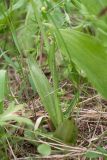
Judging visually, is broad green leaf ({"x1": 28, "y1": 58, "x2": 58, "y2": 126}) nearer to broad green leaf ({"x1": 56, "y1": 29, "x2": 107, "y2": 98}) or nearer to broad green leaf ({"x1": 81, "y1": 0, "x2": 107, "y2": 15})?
broad green leaf ({"x1": 56, "y1": 29, "x2": 107, "y2": 98})

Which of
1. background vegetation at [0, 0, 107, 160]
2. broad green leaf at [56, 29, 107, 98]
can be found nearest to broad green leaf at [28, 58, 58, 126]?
background vegetation at [0, 0, 107, 160]

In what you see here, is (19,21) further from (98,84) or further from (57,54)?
(98,84)

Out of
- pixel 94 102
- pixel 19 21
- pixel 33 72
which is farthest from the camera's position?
pixel 19 21

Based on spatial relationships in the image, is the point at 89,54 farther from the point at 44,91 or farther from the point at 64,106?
the point at 64,106

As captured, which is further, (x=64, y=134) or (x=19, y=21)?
(x=19, y=21)

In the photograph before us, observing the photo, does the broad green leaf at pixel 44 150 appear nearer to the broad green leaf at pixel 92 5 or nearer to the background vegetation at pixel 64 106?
the background vegetation at pixel 64 106

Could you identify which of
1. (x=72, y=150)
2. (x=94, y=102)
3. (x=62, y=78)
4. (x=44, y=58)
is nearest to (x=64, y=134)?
(x=72, y=150)

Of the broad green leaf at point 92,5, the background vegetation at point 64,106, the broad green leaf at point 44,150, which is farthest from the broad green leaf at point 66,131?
the broad green leaf at point 92,5
